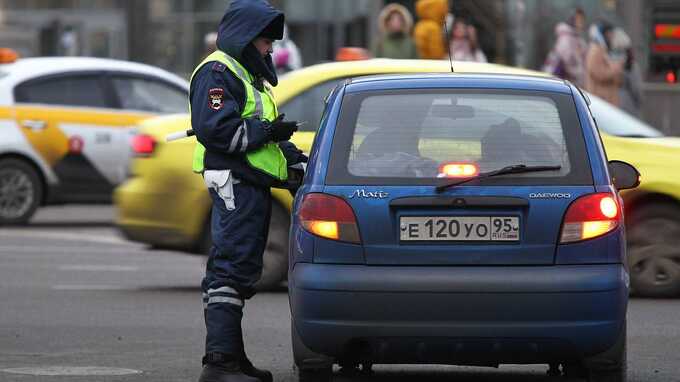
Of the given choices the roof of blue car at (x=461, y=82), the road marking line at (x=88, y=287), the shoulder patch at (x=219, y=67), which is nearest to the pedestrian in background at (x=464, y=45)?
the road marking line at (x=88, y=287)

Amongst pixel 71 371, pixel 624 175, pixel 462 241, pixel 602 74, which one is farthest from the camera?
pixel 602 74

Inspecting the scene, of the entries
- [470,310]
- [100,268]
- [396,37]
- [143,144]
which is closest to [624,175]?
[470,310]

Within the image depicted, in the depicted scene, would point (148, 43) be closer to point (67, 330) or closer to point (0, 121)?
point (0, 121)

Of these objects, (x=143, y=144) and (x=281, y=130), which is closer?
(x=281, y=130)

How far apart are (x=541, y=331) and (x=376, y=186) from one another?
0.83m

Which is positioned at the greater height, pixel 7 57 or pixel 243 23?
pixel 243 23

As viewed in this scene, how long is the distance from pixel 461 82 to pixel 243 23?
105 centimetres

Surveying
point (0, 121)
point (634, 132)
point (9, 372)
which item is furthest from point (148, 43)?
point (9, 372)

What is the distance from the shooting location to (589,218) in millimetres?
6742

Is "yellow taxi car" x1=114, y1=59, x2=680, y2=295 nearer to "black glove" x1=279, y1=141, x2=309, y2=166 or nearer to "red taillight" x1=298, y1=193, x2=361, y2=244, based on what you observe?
"black glove" x1=279, y1=141, x2=309, y2=166

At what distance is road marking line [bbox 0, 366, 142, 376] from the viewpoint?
26.9ft

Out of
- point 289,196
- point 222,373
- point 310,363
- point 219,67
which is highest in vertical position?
point 219,67

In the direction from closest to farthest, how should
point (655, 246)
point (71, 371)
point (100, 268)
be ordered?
point (71, 371)
point (655, 246)
point (100, 268)

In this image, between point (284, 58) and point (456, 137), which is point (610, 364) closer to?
point (456, 137)
